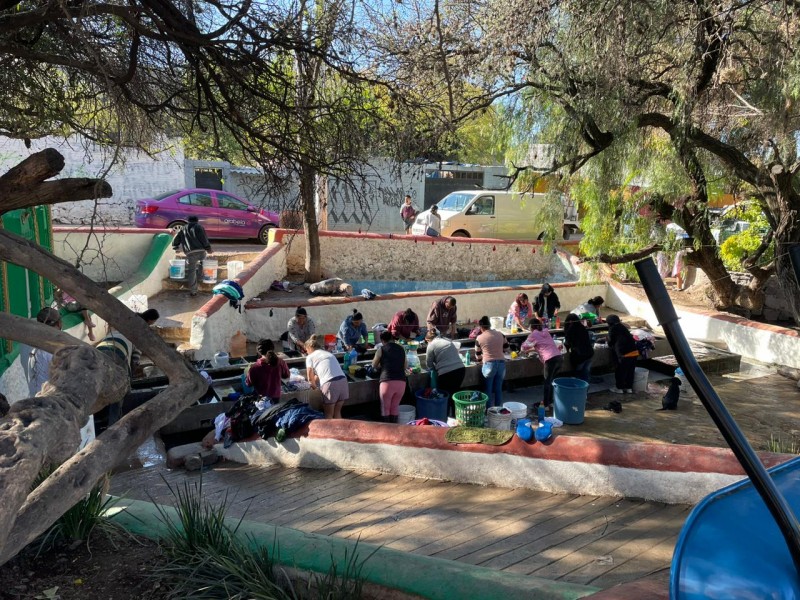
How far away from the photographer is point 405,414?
921cm

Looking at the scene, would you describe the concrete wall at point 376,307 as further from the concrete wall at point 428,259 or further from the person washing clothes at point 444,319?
the concrete wall at point 428,259

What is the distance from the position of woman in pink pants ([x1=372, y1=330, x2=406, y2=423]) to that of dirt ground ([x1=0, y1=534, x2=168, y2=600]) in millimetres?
4985

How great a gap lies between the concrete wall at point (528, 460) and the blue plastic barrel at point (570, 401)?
11.6ft

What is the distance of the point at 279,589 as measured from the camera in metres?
3.21

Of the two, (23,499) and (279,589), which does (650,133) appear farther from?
(23,499)

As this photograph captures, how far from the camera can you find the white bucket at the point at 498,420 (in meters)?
8.47

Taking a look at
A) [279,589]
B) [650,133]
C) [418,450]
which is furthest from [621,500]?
[650,133]

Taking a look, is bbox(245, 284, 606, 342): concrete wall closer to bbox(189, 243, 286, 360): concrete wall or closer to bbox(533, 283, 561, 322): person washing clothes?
bbox(189, 243, 286, 360): concrete wall

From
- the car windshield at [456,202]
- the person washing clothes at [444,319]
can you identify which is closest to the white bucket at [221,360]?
the person washing clothes at [444,319]

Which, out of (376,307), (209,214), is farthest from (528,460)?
(209,214)

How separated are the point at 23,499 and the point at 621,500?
4540 millimetres

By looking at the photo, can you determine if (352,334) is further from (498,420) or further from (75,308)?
(75,308)

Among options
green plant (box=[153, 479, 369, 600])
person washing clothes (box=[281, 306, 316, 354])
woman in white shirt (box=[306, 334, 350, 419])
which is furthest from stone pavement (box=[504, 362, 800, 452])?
green plant (box=[153, 479, 369, 600])

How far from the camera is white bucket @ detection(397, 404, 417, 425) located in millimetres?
9133
